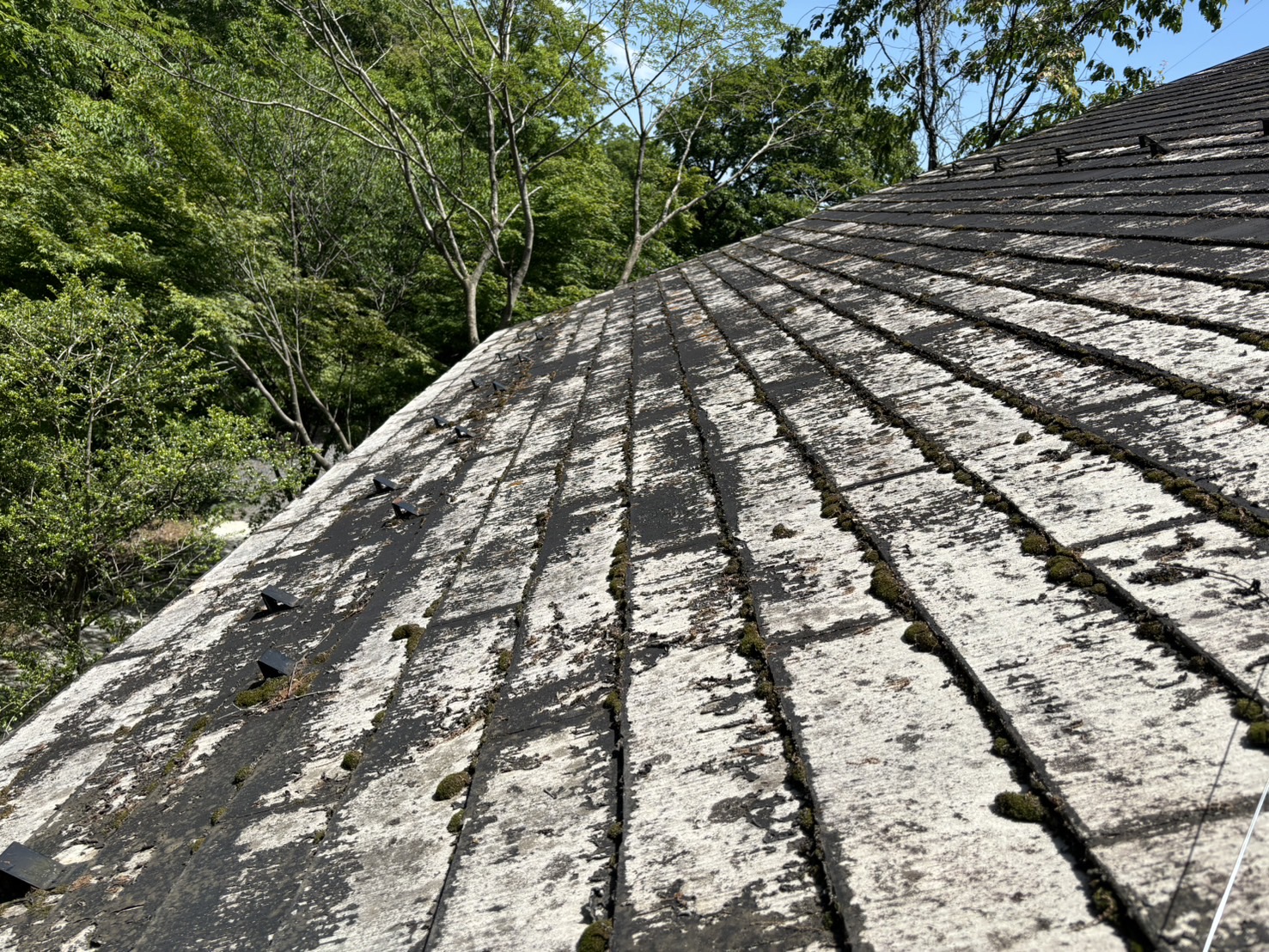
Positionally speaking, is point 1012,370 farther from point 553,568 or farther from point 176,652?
point 176,652

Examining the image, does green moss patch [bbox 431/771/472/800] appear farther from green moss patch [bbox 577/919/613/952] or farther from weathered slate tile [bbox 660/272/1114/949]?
weathered slate tile [bbox 660/272/1114/949]

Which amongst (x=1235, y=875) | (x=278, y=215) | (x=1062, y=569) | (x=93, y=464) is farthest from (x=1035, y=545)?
(x=278, y=215)

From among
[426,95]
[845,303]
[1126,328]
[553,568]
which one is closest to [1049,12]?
[426,95]

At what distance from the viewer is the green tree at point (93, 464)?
32.7 ft

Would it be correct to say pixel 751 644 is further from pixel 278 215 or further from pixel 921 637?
pixel 278 215

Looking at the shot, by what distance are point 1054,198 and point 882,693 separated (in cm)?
452

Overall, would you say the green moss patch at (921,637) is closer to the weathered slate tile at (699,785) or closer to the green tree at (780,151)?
the weathered slate tile at (699,785)

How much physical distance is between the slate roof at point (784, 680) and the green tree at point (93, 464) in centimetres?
853

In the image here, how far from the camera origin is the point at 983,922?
881 mm

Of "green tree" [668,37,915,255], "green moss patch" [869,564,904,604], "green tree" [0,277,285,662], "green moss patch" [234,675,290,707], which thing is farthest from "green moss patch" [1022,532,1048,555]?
"green tree" [668,37,915,255]

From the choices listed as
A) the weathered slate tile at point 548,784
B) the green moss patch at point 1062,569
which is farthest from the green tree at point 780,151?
the green moss patch at point 1062,569

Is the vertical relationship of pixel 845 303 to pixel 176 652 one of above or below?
above

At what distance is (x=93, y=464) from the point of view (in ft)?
35.7

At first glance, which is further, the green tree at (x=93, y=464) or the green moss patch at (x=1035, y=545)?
the green tree at (x=93, y=464)
